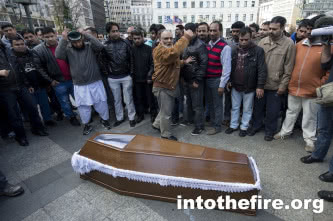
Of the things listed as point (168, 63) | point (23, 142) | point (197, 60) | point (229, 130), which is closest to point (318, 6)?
point (229, 130)

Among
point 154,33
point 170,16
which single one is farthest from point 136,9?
point 154,33

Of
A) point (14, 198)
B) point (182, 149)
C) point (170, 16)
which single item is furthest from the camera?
point (170, 16)

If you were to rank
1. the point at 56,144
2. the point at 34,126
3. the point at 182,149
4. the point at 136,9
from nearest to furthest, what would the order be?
the point at 182,149 < the point at 56,144 < the point at 34,126 < the point at 136,9

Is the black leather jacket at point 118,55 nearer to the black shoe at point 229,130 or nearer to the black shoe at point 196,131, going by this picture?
the black shoe at point 196,131

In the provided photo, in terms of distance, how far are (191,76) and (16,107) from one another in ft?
10.7

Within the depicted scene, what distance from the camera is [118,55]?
3.89 metres

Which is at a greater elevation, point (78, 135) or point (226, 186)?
point (226, 186)

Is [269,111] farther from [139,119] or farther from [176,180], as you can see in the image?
[139,119]

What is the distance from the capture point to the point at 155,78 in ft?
10.6

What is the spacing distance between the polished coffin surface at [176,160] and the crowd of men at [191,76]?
3.63 ft

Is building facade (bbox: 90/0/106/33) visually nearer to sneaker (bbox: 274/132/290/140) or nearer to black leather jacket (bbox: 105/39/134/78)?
black leather jacket (bbox: 105/39/134/78)

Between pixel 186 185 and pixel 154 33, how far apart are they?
13.4 feet

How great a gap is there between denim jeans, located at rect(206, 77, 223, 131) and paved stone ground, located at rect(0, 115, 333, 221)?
295 millimetres

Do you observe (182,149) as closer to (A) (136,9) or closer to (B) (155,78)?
(B) (155,78)
